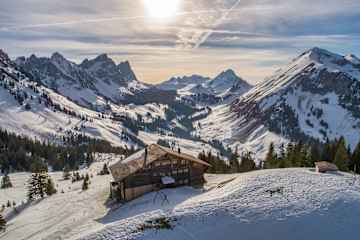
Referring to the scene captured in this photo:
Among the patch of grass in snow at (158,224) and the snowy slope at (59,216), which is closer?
the patch of grass in snow at (158,224)

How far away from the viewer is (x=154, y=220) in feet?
118

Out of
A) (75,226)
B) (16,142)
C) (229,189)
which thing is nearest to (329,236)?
(229,189)

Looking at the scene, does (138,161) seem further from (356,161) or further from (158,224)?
(356,161)

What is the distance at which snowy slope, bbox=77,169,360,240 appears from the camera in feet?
109

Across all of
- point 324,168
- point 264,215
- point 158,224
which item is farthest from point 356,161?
point 158,224

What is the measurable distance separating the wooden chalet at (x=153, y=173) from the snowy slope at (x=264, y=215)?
1024 cm

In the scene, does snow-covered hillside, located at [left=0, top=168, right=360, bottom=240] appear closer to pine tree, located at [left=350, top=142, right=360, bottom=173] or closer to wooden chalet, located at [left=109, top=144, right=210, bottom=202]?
wooden chalet, located at [left=109, top=144, right=210, bottom=202]

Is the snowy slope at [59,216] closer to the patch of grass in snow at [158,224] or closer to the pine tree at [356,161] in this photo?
the patch of grass in snow at [158,224]

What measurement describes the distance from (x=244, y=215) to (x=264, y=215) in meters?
1.88

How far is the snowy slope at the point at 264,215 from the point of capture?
33.1m

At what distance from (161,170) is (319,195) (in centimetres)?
2448

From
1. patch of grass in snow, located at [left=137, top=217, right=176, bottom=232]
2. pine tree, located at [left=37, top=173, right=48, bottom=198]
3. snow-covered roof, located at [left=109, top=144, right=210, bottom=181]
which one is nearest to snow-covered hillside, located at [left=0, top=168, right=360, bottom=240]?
patch of grass in snow, located at [left=137, top=217, right=176, bottom=232]

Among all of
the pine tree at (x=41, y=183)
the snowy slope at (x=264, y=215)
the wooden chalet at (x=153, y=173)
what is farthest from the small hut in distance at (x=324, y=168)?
the pine tree at (x=41, y=183)

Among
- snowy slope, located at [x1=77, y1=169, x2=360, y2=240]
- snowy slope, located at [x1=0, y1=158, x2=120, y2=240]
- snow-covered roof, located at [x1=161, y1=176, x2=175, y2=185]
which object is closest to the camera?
snowy slope, located at [x1=77, y1=169, x2=360, y2=240]
